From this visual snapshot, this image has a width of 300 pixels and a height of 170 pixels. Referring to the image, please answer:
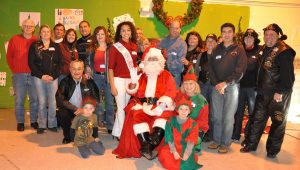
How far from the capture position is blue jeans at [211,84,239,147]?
14.1 ft

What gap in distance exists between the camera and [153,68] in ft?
13.6

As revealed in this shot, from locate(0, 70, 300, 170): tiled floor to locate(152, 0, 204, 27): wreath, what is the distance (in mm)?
2757

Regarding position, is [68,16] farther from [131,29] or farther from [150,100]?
[150,100]

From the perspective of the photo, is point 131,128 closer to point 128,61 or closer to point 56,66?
point 128,61

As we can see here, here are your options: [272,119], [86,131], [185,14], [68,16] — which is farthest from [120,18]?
[272,119]

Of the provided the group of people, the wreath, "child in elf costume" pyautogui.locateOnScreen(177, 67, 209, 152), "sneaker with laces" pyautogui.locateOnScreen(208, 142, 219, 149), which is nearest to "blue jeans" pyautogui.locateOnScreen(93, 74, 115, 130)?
the group of people

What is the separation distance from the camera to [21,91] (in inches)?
191

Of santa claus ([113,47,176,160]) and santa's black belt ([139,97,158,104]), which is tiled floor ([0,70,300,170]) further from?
santa's black belt ([139,97,158,104])

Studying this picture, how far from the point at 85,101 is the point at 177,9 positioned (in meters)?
3.48

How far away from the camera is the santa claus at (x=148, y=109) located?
3928 millimetres

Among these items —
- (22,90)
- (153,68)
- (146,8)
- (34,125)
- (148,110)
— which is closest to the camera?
(148,110)

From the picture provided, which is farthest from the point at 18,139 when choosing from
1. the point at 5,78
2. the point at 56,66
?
the point at 5,78

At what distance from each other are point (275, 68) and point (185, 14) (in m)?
3.10

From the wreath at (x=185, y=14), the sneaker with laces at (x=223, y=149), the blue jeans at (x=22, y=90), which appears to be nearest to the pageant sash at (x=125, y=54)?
the blue jeans at (x=22, y=90)
